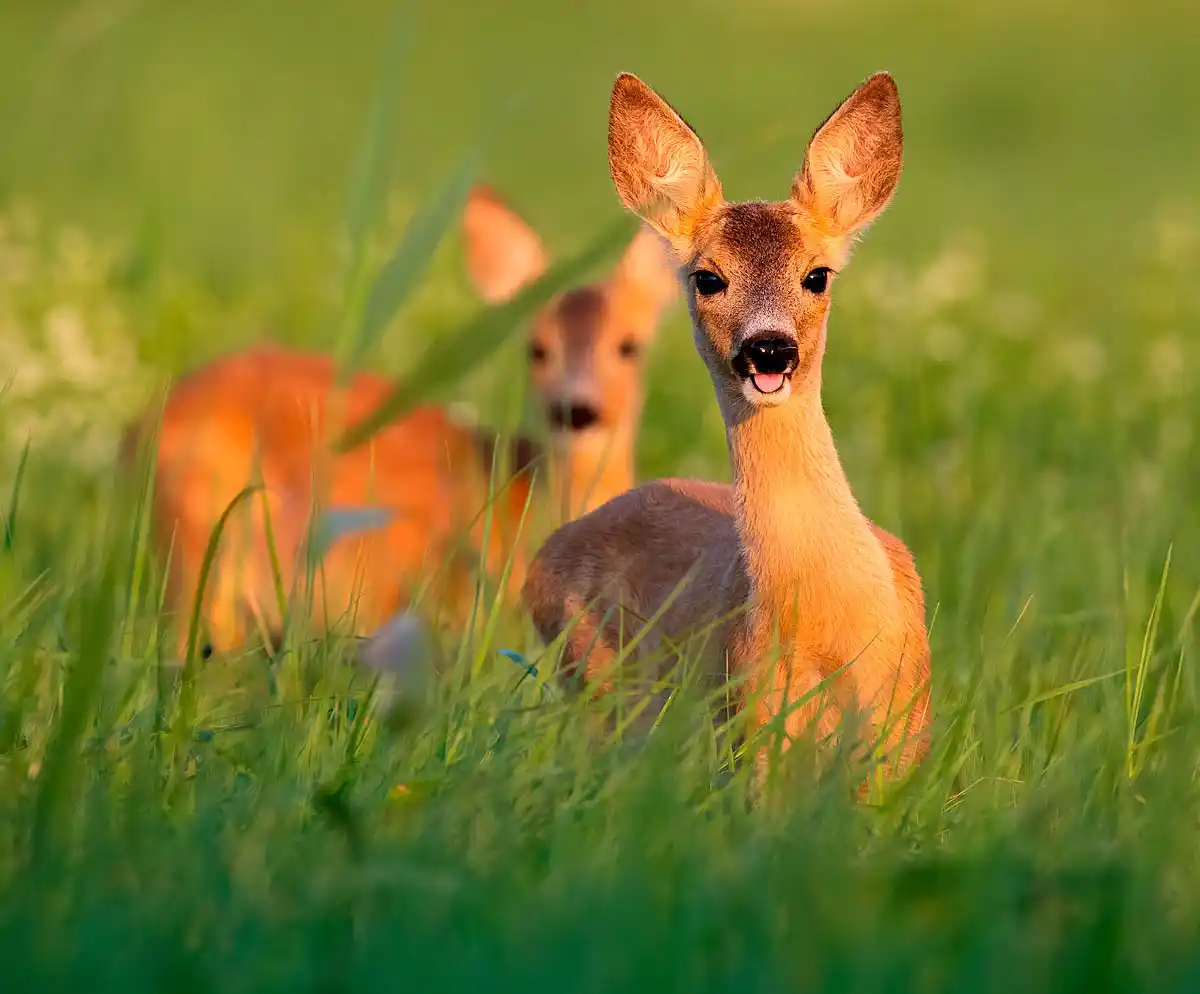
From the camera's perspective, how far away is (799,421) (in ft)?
14.1

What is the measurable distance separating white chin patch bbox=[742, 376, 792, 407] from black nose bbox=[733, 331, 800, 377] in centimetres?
2

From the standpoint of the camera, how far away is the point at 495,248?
716 cm

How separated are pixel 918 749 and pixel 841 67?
61.8ft

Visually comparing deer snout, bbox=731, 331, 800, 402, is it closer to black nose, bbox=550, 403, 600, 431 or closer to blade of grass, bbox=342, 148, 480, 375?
blade of grass, bbox=342, 148, 480, 375

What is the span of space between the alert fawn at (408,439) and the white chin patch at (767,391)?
2.12 metres

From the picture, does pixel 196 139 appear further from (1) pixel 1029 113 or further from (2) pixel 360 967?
(1) pixel 1029 113

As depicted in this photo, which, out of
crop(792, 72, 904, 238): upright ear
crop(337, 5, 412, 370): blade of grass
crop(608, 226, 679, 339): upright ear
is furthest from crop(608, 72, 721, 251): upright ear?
crop(608, 226, 679, 339): upright ear

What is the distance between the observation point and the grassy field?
2490mm

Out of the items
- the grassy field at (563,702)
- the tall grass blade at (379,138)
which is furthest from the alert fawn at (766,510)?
the tall grass blade at (379,138)

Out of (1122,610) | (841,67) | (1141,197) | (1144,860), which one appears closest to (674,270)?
(1122,610)

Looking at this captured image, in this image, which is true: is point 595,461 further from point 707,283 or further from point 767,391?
point 767,391

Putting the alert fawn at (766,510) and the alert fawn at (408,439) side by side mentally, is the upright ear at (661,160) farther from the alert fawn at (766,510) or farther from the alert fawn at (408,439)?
the alert fawn at (408,439)

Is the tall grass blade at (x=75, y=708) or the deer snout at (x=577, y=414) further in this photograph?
the deer snout at (x=577, y=414)

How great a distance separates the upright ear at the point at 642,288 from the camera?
7227mm
